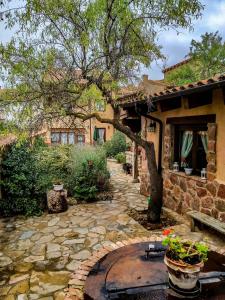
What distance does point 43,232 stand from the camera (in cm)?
521

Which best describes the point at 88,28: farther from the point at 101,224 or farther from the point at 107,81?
the point at 101,224

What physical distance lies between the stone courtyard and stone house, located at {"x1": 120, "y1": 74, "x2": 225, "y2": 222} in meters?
0.81

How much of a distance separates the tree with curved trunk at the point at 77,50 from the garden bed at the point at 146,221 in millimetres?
2171

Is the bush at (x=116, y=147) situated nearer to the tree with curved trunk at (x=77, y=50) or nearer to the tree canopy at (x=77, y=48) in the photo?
the tree with curved trunk at (x=77, y=50)

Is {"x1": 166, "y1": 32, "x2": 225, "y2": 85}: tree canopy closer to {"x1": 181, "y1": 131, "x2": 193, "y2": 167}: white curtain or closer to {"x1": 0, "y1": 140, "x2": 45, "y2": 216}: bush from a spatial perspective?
{"x1": 181, "y1": 131, "x2": 193, "y2": 167}: white curtain

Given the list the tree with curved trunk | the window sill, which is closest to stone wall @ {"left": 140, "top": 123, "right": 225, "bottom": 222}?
the window sill

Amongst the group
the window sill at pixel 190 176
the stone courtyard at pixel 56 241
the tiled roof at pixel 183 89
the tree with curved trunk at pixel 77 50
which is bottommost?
the stone courtyard at pixel 56 241

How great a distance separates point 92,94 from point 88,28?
1.34 meters

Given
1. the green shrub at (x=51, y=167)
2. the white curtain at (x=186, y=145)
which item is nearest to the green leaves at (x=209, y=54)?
the white curtain at (x=186, y=145)

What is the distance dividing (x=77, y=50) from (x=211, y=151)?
11.6ft

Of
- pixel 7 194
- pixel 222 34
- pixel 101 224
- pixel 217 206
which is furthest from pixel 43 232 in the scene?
pixel 222 34

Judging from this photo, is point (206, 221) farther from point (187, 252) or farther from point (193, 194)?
point (187, 252)

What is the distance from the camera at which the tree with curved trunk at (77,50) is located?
461cm

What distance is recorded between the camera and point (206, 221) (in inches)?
189
